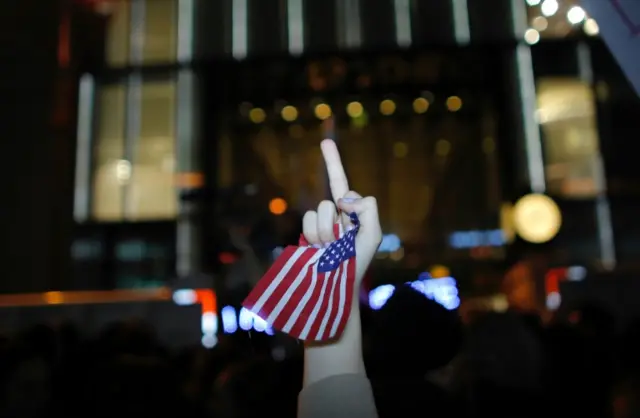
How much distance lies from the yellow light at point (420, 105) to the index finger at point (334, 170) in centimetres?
1036

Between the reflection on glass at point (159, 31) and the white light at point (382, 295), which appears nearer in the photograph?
the white light at point (382, 295)

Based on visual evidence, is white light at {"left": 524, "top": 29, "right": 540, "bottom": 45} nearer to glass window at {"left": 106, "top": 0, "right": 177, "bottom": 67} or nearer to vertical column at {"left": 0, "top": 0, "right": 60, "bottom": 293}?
glass window at {"left": 106, "top": 0, "right": 177, "bottom": 67}

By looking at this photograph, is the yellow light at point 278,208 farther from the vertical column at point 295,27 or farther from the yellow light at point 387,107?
the yellow light at point 387,107

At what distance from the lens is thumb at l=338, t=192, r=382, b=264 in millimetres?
1192

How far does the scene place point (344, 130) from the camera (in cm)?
1198

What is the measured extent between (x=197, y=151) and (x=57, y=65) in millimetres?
5594

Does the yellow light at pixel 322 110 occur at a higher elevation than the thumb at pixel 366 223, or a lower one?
higher

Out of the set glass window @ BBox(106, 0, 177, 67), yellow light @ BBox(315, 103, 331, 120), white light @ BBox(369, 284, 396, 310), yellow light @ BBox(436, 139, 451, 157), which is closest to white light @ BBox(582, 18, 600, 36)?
white light @ BBox(369, 284, 396, 310)

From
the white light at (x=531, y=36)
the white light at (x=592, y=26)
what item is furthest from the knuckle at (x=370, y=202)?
the white light at (x=531, y=36)

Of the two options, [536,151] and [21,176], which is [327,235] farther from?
[536,151]

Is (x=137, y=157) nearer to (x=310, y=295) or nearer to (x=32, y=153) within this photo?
(x=32, y=153)

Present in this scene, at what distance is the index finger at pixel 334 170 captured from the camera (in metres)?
1.22

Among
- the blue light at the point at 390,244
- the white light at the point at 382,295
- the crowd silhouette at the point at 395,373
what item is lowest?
the crowd silhouette at the point at 395,373

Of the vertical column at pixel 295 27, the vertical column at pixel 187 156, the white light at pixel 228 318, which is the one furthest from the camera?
the vertical column at pixel 187 156
